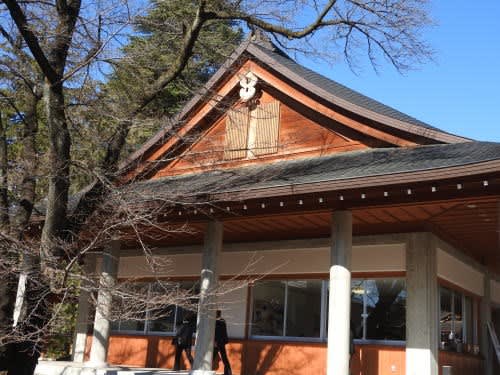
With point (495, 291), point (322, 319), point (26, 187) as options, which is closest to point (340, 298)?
point (322, 319)

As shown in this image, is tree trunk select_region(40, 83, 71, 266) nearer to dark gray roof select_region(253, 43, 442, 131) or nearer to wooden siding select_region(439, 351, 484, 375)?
dark gray roof select_region(253, 43, 442, 131)

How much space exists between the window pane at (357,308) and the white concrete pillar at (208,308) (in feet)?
9.38

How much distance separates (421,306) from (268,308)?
144 inches

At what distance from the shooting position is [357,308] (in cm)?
1183

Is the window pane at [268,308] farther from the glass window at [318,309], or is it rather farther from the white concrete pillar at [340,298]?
the white concrete pillar at [340,298]

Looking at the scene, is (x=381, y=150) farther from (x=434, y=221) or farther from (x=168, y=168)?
(x=168, y=168)

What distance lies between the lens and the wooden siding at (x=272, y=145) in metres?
11.9

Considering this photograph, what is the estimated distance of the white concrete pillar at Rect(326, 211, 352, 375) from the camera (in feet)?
29.8

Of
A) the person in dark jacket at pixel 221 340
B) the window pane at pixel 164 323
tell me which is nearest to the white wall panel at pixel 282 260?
the window pane at pixel 164 323

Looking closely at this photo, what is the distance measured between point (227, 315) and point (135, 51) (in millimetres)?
6355

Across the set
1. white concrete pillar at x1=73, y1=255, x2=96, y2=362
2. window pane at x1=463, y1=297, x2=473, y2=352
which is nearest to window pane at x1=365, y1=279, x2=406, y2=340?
window pane at x1=463, y1=297, x2=473, y2=352

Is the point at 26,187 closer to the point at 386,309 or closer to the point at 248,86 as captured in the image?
the point at 248,86

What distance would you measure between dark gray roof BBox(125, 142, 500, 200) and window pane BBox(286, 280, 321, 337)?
2.71 m

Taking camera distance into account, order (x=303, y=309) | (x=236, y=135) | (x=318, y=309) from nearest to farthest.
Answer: (x=318, y=309) → (x=303, y=309) → (x=236, y=135)
